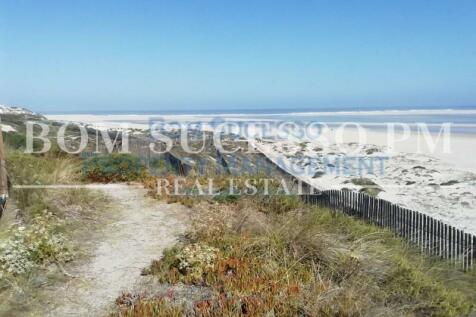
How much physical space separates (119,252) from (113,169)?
239 inches

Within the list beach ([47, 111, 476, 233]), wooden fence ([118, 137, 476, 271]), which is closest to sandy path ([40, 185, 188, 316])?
wooden fence ([118, 137, 476, 271])

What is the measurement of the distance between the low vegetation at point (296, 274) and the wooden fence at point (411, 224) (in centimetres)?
53

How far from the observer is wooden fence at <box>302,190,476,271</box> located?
7.45m

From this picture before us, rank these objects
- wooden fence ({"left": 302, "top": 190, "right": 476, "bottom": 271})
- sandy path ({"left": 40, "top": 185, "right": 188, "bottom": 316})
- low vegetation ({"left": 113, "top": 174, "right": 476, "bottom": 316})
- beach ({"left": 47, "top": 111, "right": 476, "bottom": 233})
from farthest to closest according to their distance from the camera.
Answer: beach ({"left": 47, "top": 111, "right": 476, "bottom": 233}) → wooden fence ({"left": 302, "top": 190, "right": 476, "bottom": 271}) → sandy path ({"left": 40, "top": 185, "right": 188, "bottom": 316}) → low vegetation ({"left": 113, "top": 174, "right": 476, "bottom": 316})

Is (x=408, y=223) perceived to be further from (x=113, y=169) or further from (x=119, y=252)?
(x=113, y=169)

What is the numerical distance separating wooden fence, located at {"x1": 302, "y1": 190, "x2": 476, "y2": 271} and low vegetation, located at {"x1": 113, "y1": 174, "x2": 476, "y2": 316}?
53 centimetres

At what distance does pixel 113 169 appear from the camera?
12.4 meters

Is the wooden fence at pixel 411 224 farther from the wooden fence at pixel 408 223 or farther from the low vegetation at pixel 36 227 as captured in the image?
the low vegetation at pixel 36 227

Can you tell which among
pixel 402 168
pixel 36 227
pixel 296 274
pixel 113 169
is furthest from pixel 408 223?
pixel 402 168

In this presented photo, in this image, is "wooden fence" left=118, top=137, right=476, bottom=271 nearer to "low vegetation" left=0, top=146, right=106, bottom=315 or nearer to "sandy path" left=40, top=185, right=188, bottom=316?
"sandy path" left=40, top=185, right=188, bottom=316

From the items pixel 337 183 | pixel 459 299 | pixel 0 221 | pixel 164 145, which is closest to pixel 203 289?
pixel 459 299

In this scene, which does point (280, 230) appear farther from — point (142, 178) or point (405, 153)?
point (405, 153)

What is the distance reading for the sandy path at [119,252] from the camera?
5098 mm

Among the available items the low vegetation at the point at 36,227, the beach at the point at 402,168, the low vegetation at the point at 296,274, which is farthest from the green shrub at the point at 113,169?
the low vegetation at the point at 296,274
